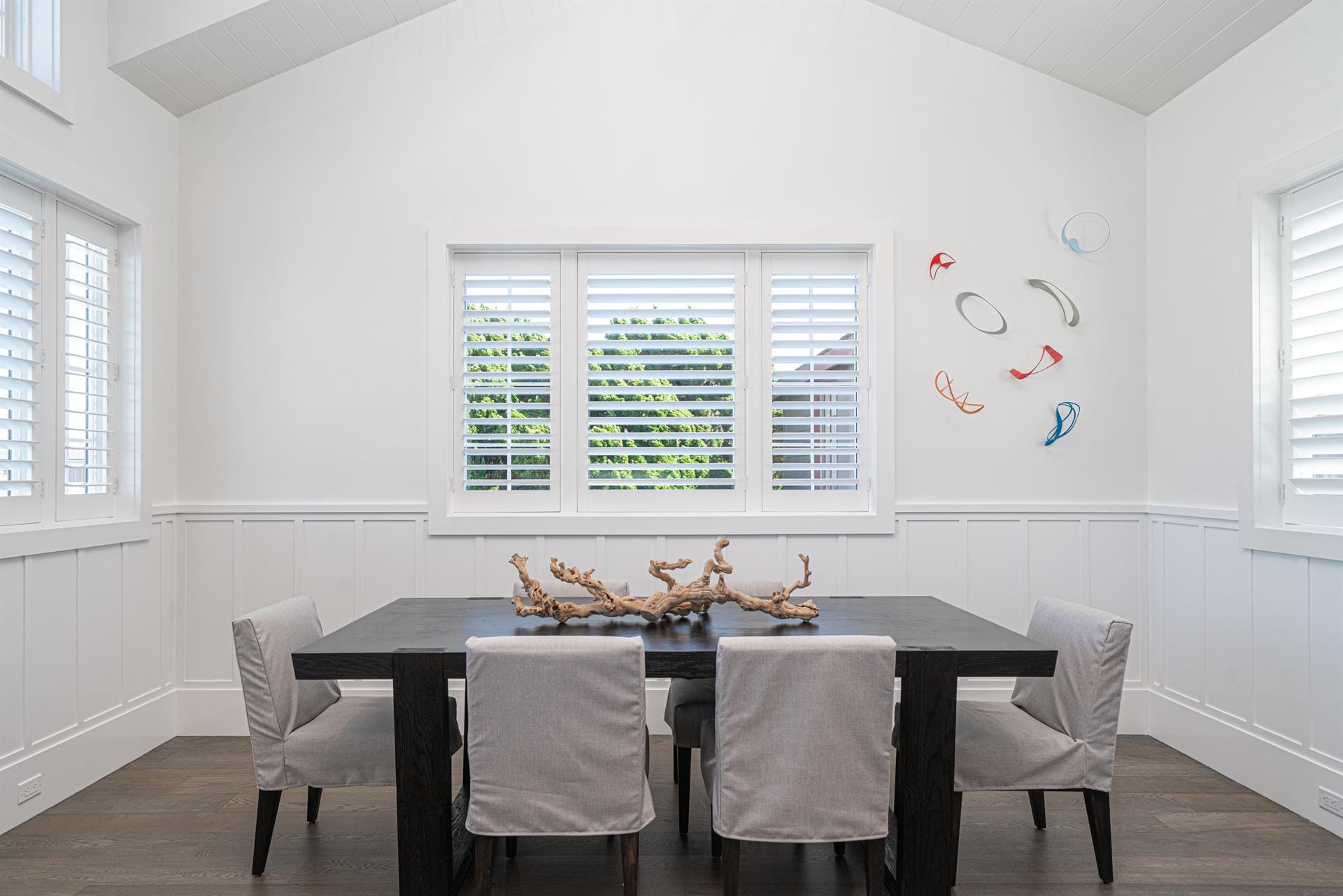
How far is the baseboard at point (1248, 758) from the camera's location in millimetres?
2930

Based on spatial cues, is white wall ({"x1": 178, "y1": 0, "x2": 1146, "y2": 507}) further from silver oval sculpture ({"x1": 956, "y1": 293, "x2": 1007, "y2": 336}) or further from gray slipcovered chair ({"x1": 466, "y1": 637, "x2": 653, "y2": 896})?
gray slipcovered chair ({"x1": 466, "y1": 637, "x2": 653, "y2": 896})

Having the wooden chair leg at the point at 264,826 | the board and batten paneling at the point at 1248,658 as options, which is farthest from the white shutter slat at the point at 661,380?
the board and batten paneling at the point at 1248,658

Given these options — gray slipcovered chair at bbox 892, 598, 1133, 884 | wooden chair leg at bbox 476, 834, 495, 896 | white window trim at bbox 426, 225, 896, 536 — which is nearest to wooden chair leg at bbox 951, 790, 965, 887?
gray slipcovered chair at bbox 892, 598, 1133, 884

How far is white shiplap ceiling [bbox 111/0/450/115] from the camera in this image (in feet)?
11.7

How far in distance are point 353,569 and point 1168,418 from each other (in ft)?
12.8

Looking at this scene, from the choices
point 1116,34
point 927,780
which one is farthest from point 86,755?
point 1116,34

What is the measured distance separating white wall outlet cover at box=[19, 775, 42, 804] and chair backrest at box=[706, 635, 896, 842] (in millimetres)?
2556

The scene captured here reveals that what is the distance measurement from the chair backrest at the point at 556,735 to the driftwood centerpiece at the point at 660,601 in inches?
20.4

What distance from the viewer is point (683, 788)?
2.90 metres

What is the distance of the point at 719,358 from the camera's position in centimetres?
407

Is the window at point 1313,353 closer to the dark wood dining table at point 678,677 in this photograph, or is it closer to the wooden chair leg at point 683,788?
the dark wood dining table at point 678,677

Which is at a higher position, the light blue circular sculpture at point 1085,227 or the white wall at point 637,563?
the light blue circular sculpture at point 1085,227

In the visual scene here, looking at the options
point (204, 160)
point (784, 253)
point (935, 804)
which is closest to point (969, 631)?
point (935, 804)

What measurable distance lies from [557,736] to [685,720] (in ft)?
2.44
